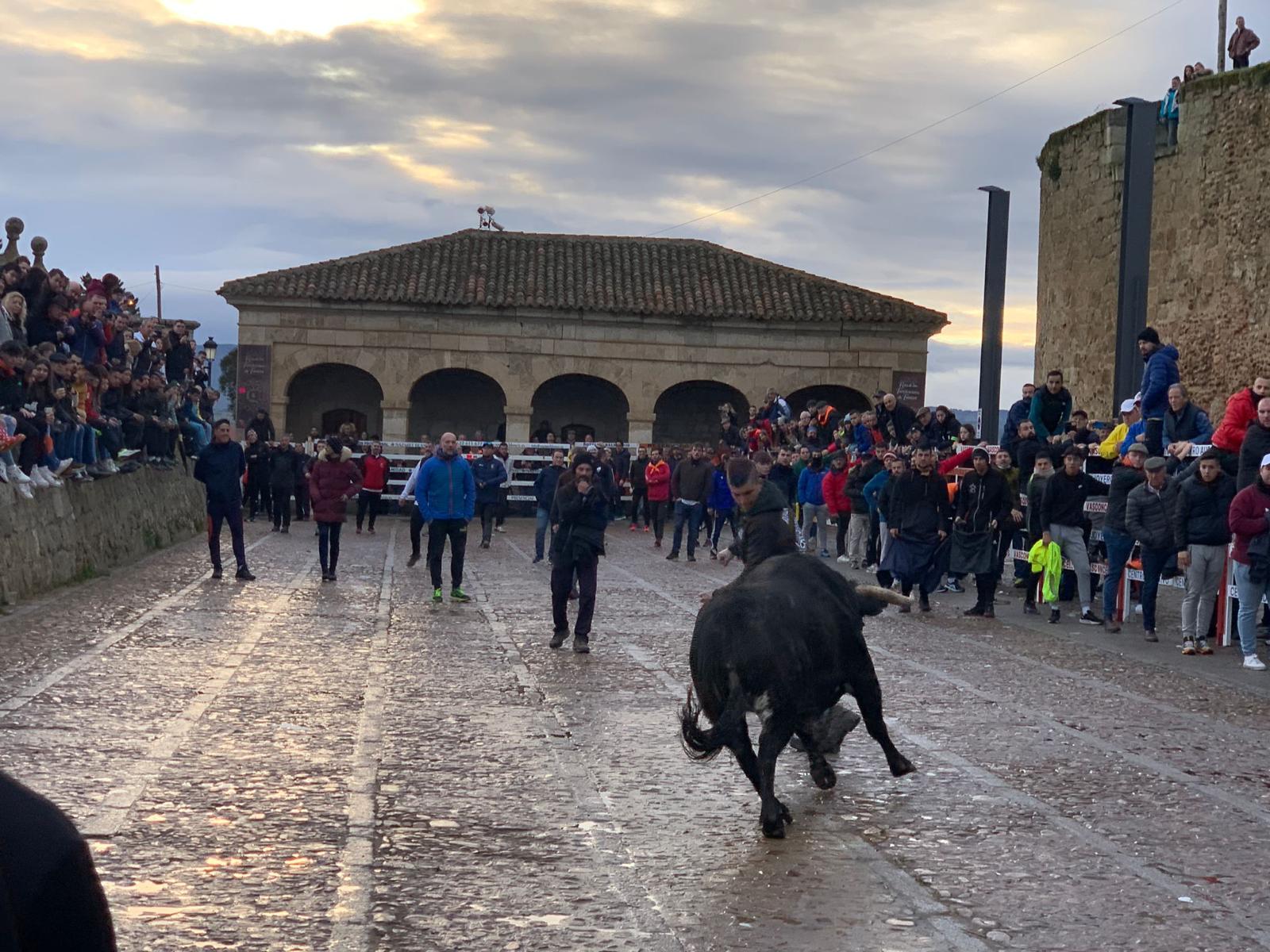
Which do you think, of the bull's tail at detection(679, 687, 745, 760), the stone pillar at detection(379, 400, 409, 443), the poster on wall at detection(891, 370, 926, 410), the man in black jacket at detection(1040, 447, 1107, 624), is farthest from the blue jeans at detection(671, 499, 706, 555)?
the poster on wall at detection(891, 370, 926, 410)

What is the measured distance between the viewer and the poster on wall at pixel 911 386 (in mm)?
48969

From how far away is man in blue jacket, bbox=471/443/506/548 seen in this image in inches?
1057

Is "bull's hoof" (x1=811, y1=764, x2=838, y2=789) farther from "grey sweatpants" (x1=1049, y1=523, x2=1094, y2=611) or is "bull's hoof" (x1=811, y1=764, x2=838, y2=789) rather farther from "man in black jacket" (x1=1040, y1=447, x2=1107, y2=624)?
"grey sweatpants" (x1=1049, y1=523, x2=1094, y2=611)

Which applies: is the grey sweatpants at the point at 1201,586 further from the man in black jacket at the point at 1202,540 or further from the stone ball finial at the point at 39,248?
the stone ball finial at the point at 39,248

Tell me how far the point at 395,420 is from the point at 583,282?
770cm

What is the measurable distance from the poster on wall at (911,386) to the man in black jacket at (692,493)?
24328 millimetres

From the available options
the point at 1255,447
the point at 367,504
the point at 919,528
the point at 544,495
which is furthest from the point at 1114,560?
the point at 367,504

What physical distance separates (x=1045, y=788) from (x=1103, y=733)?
194 centimetres

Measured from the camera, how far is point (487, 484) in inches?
1069

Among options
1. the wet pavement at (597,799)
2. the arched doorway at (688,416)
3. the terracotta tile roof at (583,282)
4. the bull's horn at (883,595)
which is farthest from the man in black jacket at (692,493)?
the arched doorway at (688,416)

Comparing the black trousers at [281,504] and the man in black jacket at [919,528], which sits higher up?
the man in black jacket at [919,528]

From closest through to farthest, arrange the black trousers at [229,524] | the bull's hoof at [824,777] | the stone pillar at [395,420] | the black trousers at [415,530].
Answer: the bull's hoof at [824,777] < the black trousers at [229,524] < the black trousers at [415,530] < the stone pillar at [395,420]

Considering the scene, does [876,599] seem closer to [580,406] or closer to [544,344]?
[544,344]

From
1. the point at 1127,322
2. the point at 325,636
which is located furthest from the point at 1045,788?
the point at 1127,322
